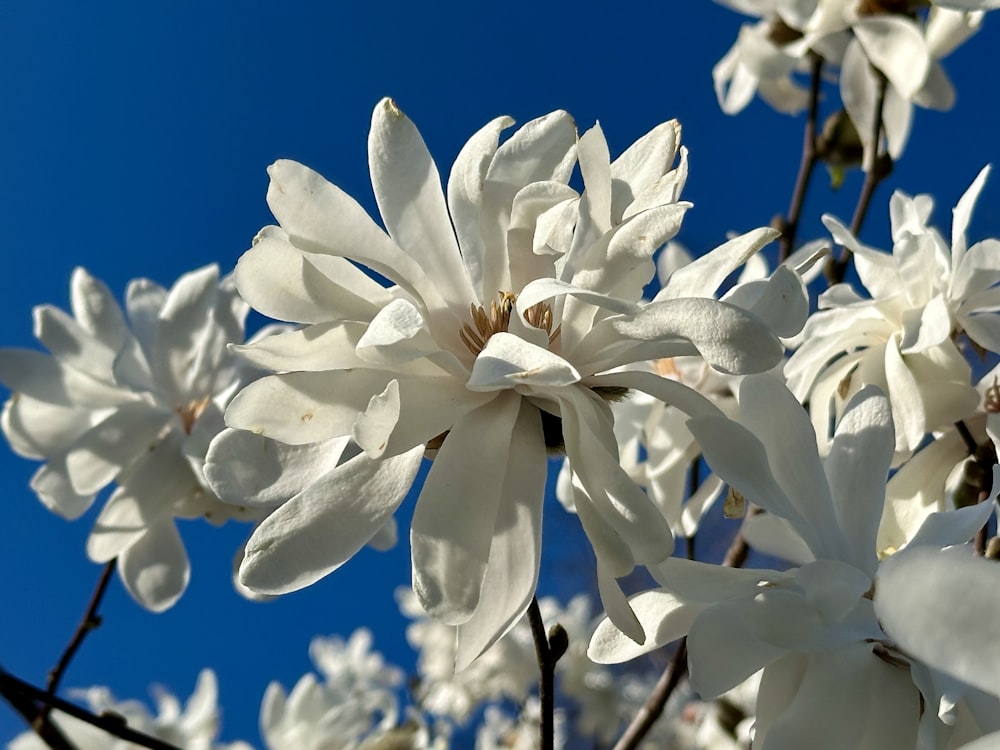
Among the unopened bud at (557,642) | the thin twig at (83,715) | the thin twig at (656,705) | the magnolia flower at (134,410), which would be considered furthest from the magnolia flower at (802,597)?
the magnolia flower at (134,410)

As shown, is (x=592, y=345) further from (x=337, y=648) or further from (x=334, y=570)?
(x=337, y=648)

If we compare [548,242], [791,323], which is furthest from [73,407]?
[791,323]

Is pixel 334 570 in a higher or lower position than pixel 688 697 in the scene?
higher

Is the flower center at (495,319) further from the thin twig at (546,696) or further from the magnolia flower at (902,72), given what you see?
the magnolia flower at (902,72)

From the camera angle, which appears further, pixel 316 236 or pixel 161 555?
pixel 161 555

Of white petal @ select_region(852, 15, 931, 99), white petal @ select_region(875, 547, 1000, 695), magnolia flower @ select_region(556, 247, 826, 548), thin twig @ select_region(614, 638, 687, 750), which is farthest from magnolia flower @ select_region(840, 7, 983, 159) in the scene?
white petal @ select_region(875, 547, 1000, 695)

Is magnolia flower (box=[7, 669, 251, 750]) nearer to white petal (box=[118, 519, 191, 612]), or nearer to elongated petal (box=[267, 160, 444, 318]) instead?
white petal (box=[118, 519, 191, 612])
